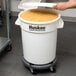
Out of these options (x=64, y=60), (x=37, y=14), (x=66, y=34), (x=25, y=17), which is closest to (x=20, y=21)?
(x=25, y=17)

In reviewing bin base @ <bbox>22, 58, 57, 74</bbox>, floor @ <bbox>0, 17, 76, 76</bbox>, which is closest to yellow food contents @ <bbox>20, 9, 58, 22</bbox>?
bin base @ <bbox>22, 58, 57, 74</bbox>

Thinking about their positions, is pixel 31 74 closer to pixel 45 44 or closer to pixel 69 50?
pixel 45 44

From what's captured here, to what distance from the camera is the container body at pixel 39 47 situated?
6.01 feet

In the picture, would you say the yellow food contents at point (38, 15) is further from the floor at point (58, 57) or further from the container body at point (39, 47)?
the floor at point (58, 57)

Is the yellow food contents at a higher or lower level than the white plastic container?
higher

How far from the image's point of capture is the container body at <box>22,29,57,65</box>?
6.01 ft

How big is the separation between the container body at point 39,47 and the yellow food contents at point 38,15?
15 cm

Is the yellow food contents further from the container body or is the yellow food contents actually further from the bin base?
the bin base

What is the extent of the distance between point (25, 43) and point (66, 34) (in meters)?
1.10

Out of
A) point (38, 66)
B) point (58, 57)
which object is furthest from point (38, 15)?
point (58, 57)

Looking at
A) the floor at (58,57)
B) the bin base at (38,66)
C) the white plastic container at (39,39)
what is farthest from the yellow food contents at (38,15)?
the floor at (58,57)

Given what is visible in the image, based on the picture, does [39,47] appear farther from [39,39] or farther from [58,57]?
[58,57]

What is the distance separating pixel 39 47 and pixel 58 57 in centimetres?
55

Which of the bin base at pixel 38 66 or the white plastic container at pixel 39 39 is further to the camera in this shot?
the bin base at pixel 38 66
